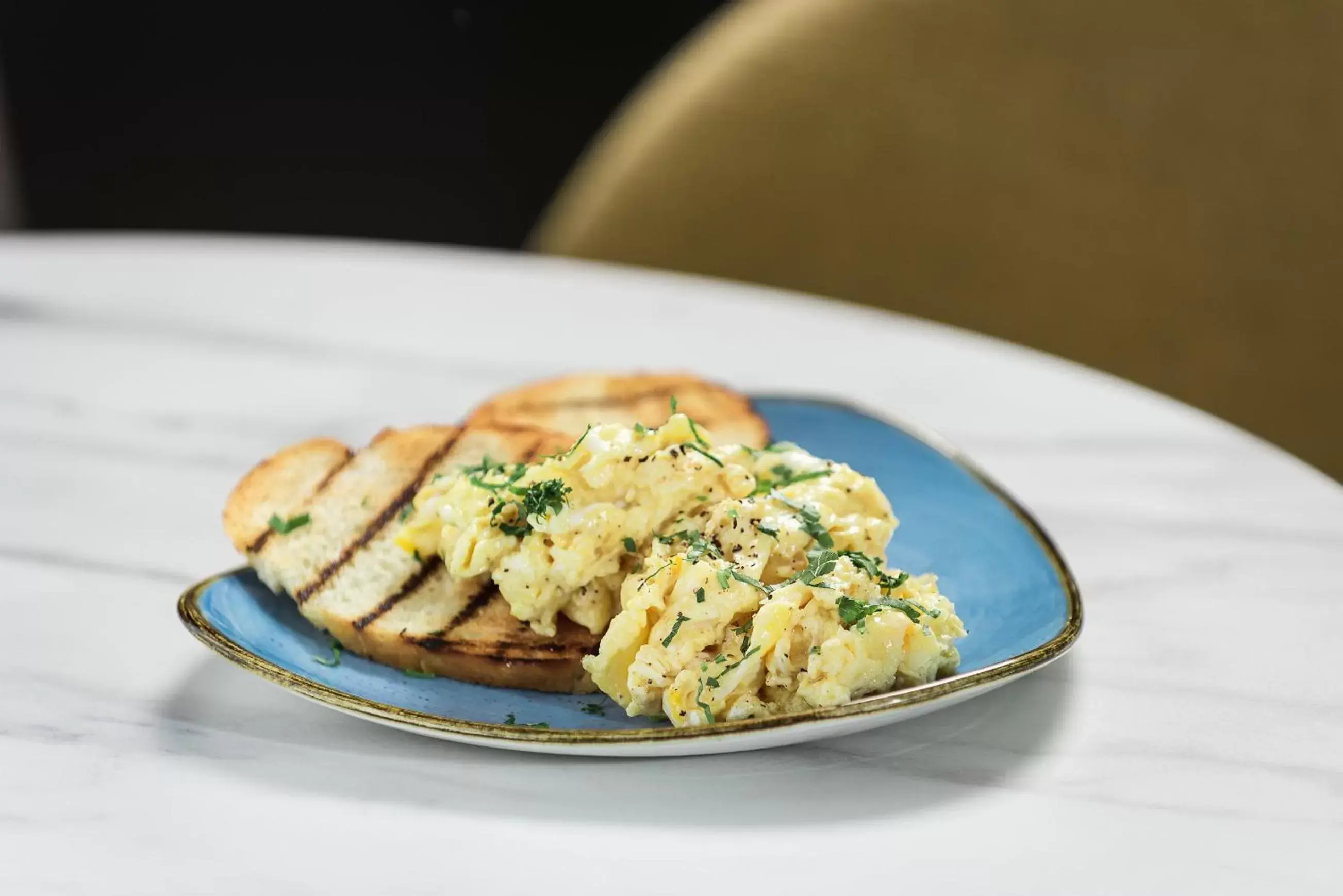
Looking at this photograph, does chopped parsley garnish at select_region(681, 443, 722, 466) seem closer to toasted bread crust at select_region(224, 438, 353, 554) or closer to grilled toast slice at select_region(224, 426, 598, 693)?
grilled toast slice at select_region(224, 426, 598, 693)

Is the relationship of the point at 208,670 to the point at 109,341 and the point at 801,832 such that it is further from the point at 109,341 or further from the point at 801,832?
the point at 109,341

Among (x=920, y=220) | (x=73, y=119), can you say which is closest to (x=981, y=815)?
(x=920, y=220)

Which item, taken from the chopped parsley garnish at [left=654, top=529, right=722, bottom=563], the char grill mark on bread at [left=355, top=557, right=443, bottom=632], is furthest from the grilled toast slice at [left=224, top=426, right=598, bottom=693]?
the chopped parsley garnish at [left=654, top=529, right=722, bottom=563]

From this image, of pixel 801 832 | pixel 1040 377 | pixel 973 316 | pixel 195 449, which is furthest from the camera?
pixel 973 316

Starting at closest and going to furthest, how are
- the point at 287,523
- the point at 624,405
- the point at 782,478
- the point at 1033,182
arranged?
the point at 782,478, the point at 287,523, the point at 624,405, the point at 1033,182

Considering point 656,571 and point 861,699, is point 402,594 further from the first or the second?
point 861,699

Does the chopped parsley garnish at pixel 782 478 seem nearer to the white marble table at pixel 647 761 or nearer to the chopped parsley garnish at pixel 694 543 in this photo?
the chopped parsley garnish at pixel 694 543

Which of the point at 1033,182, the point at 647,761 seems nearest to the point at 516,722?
the point at 647,761
